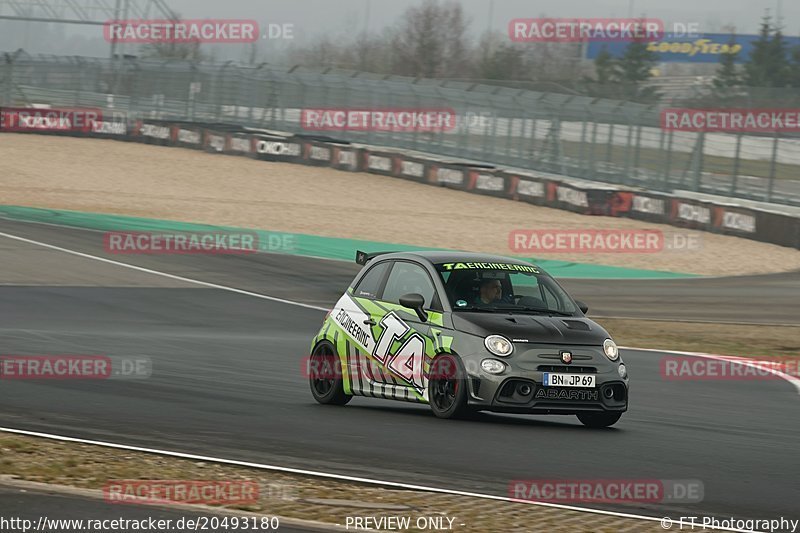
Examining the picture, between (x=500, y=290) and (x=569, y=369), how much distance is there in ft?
3.61

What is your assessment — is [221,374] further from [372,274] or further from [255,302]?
[255,302]

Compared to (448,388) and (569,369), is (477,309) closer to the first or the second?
(448,388)

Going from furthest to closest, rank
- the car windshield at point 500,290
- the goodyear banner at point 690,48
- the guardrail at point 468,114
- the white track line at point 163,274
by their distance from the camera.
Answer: the goodyear banner at point 690,48 → the guardrail at point 468,114 → the white track line at point 163,274 → the car windshield at point 500,290

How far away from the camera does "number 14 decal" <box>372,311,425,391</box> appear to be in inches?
440

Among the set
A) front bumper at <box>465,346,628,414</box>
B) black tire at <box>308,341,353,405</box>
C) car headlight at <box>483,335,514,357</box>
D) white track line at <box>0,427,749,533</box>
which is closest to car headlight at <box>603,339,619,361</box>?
front bumper at <box>465,346,628,414</box>

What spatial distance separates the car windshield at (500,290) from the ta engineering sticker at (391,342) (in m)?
0.50

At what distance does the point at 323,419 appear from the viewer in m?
10.9

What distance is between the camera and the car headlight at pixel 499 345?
420 inches

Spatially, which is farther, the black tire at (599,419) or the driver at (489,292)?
the driver at (489,292)

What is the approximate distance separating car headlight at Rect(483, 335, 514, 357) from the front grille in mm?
283

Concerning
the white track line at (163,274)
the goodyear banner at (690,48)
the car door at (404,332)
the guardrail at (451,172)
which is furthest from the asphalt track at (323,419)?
the goodyear banner at (690,48)

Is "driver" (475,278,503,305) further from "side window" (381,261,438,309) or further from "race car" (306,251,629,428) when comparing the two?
"side window" (381,261,438,309)

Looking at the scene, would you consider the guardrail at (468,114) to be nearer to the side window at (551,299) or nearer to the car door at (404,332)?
the side window at (551,299)

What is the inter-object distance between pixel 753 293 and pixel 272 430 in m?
19.7
